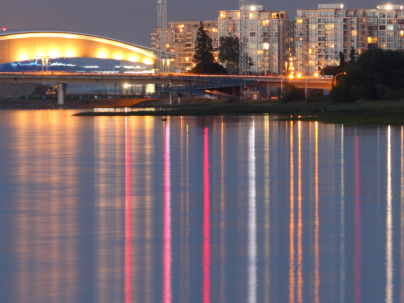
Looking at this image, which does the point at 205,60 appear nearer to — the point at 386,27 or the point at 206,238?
the point at 386,27

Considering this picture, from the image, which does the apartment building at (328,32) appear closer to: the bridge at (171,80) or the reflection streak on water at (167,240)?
the bridge at (171,80)

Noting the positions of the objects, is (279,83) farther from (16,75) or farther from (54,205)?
(54,205)

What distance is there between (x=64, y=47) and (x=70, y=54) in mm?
1681

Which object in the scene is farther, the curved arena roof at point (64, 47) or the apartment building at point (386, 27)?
the apartment building at point (386, 27)

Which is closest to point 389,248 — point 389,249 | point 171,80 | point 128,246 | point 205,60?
point 389,249

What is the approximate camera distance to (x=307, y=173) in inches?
707

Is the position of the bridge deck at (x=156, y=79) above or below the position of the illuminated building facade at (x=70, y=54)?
below

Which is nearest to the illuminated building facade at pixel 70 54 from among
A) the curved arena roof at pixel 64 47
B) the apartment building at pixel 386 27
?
the curved arena roof at pixel 64 47

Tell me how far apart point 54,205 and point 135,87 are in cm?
12970

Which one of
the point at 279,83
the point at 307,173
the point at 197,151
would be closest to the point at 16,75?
the point at 279,83

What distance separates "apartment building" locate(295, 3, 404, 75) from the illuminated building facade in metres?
65.5

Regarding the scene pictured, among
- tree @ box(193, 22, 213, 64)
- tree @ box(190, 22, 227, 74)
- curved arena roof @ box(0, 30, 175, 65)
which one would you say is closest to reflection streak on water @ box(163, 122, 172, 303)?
curved arena roof @ box(0, 30, 175, 65)

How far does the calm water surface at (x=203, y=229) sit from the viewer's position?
24.9 ft

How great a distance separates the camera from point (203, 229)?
1073 cm
